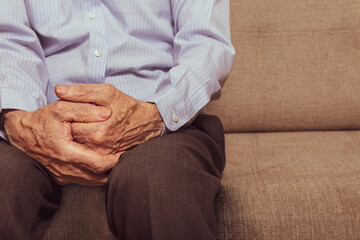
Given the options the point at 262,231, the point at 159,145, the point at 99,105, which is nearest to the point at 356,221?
the point at 262,231

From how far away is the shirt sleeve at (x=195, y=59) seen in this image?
93 centimetres

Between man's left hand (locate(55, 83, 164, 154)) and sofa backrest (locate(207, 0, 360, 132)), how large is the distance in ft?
2.14

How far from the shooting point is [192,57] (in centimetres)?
99

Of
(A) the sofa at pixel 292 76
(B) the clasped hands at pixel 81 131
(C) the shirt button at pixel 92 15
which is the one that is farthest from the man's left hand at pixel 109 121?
(A) the sofa at pixel 292 76

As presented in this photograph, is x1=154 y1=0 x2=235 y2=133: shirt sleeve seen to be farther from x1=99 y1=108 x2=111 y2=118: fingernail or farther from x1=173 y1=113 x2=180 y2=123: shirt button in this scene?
x1=99 y1=108 x2=111 y2=118: fingernail

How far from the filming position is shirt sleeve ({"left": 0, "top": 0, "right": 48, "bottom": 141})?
956 millimetres

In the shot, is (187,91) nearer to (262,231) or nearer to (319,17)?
(262,231)

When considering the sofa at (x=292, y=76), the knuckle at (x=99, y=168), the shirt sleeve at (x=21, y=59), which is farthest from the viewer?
the sofa at (x=292, y=76)

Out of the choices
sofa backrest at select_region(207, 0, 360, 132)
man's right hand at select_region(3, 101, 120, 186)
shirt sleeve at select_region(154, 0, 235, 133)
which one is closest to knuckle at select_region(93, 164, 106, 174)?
man's right hand at select_region(3, 101, 120, 186)

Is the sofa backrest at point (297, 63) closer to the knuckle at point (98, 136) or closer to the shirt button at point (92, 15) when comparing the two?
the shirt button at point (92, 15)

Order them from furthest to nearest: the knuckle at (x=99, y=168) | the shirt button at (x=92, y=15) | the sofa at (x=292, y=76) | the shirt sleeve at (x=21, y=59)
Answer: the sofa at (x=292, y=76) → the shirt button at (x=92, y=15) → the shirt sleeve at (x=21, y=59) → the knuckle at (x=99, y=168)

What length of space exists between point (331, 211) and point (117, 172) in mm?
445

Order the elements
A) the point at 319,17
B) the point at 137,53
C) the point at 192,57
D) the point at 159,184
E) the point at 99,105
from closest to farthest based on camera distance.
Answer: the point at 159,184 < the point at 99,105 < the point at 192,57 < the point at 137,53 < the point at 319,17

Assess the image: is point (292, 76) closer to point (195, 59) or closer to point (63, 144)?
point (195, 59)
